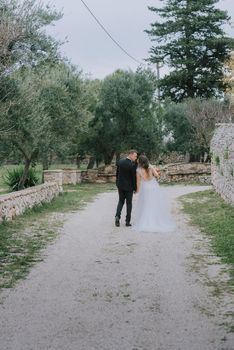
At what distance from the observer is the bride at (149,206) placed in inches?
465

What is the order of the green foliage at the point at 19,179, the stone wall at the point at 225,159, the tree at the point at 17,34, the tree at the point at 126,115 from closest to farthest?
the tree at the point at 17,34 → the stone wall at the point at 225,159 → the green foliage at the point at 19,179 → the tree at the point at 126,115

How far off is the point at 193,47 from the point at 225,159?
83.0 ft

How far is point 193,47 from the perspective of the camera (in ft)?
132

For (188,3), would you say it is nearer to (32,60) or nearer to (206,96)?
(206,96)

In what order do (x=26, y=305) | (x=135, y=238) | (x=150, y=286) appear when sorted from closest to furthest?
1. (x=26, y=305)
2. (x=150, y=286)
3. (x=135, y=238)

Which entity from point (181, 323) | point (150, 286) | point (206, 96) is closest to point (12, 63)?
point (150, 286)

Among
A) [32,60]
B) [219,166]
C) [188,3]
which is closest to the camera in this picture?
[32,60]

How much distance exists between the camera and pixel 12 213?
1337cm

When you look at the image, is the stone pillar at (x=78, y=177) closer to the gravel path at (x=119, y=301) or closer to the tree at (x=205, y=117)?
the tree at (x=205, y=117)

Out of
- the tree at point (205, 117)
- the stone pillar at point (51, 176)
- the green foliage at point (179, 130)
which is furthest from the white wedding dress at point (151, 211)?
the green foliage at point (179, 130)

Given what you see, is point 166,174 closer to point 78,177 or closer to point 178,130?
point 78,177

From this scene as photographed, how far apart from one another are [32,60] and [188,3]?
27.5 meters

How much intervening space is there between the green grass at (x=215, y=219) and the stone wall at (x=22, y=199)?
16.1 ft

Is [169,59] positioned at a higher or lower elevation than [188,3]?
lower
